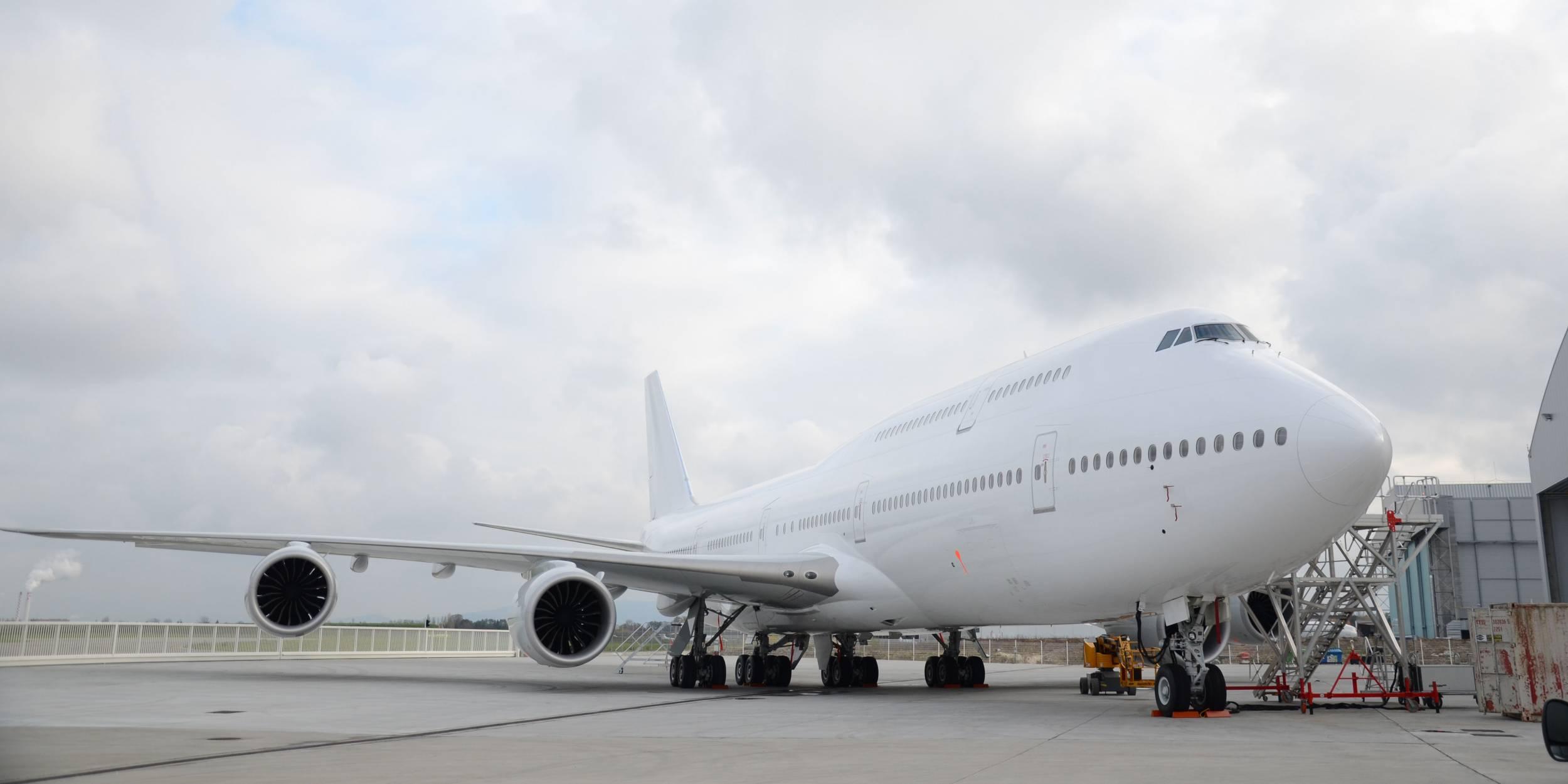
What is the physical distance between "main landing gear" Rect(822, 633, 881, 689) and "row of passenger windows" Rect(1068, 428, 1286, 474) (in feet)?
28.4

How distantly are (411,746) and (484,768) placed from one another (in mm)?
1735

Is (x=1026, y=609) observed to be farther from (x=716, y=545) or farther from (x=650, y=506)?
(x=650, y=506)

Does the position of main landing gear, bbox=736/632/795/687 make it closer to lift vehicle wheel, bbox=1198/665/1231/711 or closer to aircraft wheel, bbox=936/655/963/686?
aircraft wheel, bbox=936/655/963/686

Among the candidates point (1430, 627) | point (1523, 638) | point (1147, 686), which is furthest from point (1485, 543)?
point (1523, 638)

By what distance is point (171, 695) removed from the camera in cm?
1395

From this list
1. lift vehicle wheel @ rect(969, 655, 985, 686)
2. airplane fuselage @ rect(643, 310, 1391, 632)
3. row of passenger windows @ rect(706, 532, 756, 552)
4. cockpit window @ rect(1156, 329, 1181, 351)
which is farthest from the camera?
row of passenger windows @ rect(706, 532, 756, 552)

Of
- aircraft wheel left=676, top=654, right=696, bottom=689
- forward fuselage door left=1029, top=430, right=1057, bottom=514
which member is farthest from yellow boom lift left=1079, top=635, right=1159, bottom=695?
aircraft wheel left=676, top=654, right=696, bottom=689

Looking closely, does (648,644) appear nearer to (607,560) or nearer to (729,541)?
(729,541)

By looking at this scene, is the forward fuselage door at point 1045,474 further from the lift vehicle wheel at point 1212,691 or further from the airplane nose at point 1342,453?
the airplane nose at point 1342,453

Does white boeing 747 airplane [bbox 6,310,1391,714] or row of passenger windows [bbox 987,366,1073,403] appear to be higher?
row of passenger windows [bbox 987,366,1073,403]

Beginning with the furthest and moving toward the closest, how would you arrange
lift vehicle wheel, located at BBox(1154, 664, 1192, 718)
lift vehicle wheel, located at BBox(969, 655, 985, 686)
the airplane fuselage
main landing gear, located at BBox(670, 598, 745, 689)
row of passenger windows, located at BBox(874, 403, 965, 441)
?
lift vehicle wheel, located at BBox(969, 655, 985, 686), main landing gear, located at BBox(670, 598, 745, 689), row of passenger windows, located at BBox(874, 403, 965, 441), lift vehicle wheel, located at BBox(1154, 664, 1192, 718), the airplane fuselage

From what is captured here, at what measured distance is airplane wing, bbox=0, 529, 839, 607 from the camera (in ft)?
54.4

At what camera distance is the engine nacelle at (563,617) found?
15.6 metres

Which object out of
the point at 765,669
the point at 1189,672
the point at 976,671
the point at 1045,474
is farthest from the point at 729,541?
the point at 1189,672
